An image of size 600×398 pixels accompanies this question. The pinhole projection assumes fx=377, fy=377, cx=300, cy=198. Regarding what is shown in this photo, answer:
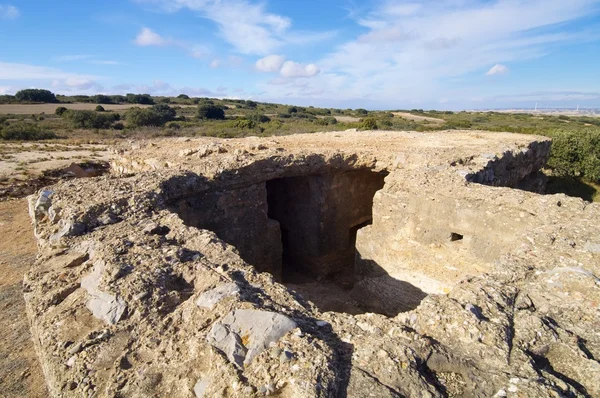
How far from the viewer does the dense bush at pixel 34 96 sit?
5122 centimetres

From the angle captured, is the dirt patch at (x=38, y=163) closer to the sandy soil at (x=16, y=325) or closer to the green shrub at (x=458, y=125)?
the sandy soil at (x=16, y=325)

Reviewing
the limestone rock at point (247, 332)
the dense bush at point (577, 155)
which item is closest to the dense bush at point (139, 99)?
the dense bush at point (577, 155)

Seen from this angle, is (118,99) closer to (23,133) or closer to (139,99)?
(139,99)

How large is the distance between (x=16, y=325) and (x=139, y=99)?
192 ft

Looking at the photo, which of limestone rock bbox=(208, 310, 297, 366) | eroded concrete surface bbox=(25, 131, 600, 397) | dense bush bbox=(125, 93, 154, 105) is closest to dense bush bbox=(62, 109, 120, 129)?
dense bush bbox=(125, 93, 154, 105)

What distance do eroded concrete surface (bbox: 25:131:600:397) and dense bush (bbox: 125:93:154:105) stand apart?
55.6 m

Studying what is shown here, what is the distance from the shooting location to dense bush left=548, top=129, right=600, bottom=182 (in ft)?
46.8

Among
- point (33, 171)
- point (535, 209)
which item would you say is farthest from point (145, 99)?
point (535, 209)

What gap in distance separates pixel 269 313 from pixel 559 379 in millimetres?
1709

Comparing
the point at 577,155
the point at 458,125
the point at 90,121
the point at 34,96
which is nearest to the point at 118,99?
the point at 34,96

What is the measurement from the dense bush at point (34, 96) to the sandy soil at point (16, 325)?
52.7 metres

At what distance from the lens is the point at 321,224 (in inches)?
301

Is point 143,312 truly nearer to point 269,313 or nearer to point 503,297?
point 269,313

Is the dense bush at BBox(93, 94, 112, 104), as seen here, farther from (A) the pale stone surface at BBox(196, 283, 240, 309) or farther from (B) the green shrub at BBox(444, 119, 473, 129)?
(A) the pale stone surface at BBox(196, 283, 240, 309)
